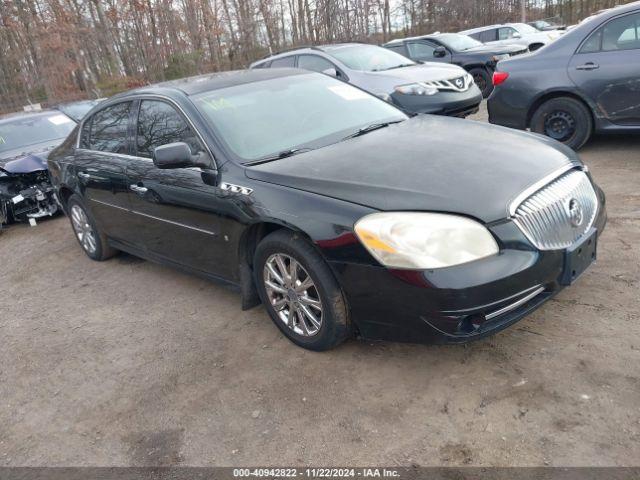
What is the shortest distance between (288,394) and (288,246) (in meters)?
0.82

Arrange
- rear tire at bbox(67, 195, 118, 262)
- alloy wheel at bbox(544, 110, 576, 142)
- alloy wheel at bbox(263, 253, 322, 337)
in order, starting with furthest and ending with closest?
alloy wheel at bbox(544, 110, 576, 142), rear tire at bbox(67, 195, 118, 262), alloy wheel at bbox(263, 253, 322, 337)

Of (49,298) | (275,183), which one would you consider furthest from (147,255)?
(275,183)

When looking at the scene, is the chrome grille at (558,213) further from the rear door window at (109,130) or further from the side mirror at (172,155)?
the rear door window at (109,130)

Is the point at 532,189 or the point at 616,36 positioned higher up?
the point at 616,36

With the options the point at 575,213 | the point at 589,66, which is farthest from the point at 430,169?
the point at 589,66

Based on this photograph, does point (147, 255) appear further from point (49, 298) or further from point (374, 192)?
point (374, 192)

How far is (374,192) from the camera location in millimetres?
2852

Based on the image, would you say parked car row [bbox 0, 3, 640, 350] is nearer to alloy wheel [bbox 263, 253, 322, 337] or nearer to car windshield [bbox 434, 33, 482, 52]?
alloy wheel [bbox 263, 253, 322, 337]

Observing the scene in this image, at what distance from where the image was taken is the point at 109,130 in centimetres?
477

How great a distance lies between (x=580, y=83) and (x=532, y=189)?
4.06m

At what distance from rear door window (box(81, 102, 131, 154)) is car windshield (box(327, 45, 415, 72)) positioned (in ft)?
16.4

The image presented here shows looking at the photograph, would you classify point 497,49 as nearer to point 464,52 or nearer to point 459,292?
point 464,52

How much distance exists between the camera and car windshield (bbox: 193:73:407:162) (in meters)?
3.62

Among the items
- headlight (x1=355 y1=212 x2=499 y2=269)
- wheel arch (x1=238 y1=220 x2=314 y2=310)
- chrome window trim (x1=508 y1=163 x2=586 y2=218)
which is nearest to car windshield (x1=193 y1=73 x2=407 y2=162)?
wheel arch (x1=238 y1=220 x2=314 y2=310)
